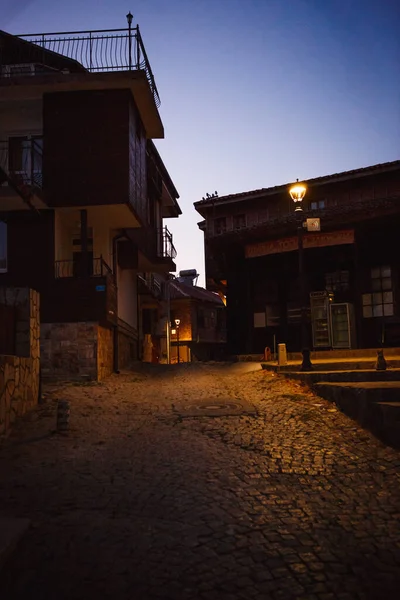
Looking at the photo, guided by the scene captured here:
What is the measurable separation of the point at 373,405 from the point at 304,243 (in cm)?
1155

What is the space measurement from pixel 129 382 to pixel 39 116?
9.58 m

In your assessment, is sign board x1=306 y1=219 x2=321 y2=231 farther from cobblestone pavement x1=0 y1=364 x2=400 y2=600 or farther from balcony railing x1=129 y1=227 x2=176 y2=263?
balcony railing x1=129 y1=227 x2=176 y2=263

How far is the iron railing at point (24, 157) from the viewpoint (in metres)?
17.9

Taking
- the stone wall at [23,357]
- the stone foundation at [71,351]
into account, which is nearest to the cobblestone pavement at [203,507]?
the stone wall at [23,357]

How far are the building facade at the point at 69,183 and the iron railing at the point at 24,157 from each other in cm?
3

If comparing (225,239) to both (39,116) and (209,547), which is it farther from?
(209,547)

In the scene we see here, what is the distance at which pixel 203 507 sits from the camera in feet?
19.1

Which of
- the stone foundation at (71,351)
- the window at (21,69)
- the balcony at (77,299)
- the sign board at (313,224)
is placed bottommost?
the stone foundation at (71,351)

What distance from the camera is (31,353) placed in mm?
10617

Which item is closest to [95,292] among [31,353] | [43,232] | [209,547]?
[43,232]

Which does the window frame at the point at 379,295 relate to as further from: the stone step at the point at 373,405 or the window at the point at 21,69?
the window at the point at 21,69

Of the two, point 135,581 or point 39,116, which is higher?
point 39,116

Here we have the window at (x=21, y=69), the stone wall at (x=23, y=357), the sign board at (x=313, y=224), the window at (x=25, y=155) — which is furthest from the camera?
the window at (x=21, y=69)

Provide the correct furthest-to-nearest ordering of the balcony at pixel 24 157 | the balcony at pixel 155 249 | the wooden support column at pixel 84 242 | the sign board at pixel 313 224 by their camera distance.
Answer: the balcony at pixel 155 249
the balcony at pixel 24 157
the wooden support column at pixel 84 242
the sign board at pixel 313 224
